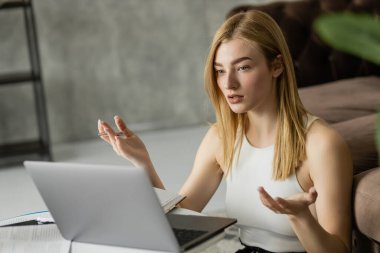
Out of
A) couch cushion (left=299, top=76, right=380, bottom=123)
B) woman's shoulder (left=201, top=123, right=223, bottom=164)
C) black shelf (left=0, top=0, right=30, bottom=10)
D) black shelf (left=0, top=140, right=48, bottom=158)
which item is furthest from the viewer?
black shelf (left=0, top=140, right=48, bottom=158)

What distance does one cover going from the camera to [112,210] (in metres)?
1.51

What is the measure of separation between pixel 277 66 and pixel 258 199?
30cm

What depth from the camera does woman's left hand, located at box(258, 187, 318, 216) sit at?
1449 millimetres

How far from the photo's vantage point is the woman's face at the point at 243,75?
1.81 metres

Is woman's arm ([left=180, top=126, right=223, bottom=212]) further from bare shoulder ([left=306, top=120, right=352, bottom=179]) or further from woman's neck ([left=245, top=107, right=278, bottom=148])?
bare shoulder ([left=306, top=120, right=352, bottom=179])

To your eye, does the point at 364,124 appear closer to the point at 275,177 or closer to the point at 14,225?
the point at 275,177

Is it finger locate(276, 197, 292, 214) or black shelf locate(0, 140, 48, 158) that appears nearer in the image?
finger locate(276, 197, 292, 214)

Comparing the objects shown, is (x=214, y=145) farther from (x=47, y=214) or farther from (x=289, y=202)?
(x=289, y=202)

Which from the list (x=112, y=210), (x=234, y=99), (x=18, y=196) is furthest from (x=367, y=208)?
(x=18, y=196)

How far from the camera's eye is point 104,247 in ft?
A: 5.26

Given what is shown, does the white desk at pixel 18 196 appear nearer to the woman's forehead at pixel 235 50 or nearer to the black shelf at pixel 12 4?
the black shelf at pixel 12 4

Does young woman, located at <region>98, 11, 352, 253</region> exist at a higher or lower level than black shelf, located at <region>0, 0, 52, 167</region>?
higher

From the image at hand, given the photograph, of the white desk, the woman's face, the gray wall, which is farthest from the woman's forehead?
the gray wall

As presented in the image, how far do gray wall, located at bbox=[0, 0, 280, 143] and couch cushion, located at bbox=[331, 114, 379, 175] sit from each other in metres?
2.73
